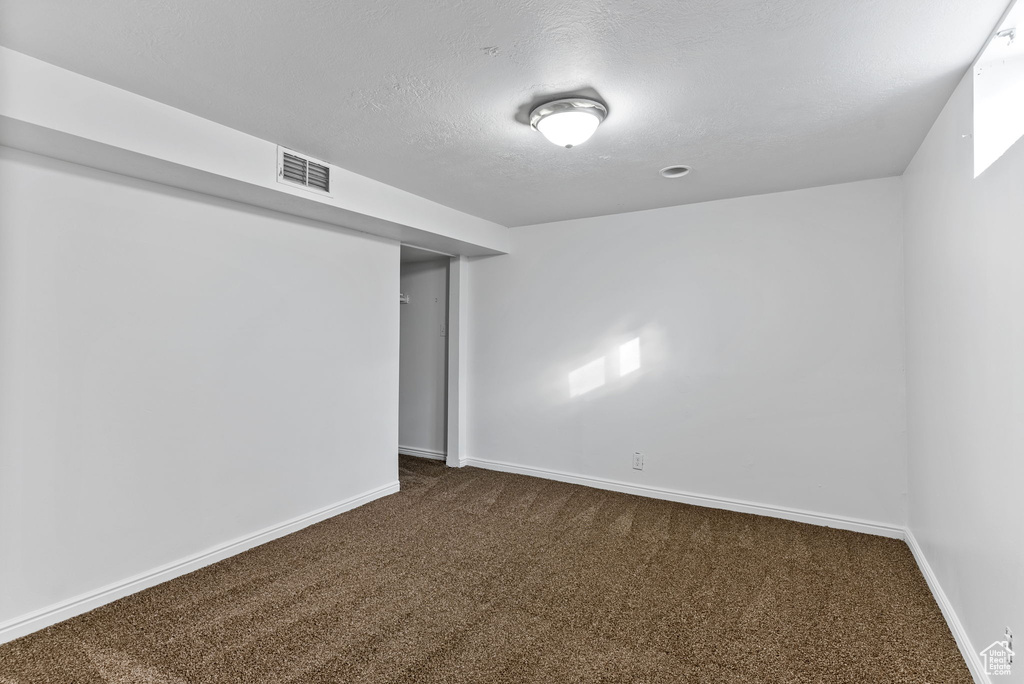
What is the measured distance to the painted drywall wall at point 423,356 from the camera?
5.34m

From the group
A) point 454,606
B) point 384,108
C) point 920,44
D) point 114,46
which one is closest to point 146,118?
point 114,46

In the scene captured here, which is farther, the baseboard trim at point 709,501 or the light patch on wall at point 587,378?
the light patch on wall at point 587,378

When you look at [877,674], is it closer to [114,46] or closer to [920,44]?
[920,44]

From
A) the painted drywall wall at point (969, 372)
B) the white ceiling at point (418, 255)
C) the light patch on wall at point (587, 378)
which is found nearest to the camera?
the painted drywall wall at point (969, 372)

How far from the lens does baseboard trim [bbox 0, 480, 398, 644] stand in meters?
2.16

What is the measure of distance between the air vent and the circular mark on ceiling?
209 centimetres

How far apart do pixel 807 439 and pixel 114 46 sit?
14.1 ft

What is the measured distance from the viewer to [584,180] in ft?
11.1

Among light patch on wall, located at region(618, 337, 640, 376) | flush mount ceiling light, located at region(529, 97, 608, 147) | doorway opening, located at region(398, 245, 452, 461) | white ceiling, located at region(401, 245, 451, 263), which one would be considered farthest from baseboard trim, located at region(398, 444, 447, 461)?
flush mount ceiling light, located at region(529, 97, 608, 147)

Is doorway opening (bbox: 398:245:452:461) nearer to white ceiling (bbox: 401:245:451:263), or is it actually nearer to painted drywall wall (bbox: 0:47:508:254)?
white ceiling (bbox: 401:245:451:263)

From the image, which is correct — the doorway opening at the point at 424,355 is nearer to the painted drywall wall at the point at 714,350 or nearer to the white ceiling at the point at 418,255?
the white ceiling at the point at 418,255

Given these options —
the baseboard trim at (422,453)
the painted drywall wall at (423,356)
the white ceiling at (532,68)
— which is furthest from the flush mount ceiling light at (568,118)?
the baseboard trim at (422,453)

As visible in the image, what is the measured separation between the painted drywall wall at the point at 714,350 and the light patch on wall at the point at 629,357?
17 millimetres

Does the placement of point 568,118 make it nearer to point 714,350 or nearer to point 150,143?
point 150,143
